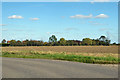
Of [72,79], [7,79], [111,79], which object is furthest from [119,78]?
[7,79]

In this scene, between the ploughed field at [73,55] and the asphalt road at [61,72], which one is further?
the ploughed field at [73,55]

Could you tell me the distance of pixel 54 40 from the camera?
14850 centimetres

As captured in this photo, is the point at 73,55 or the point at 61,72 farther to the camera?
the point at 73,55

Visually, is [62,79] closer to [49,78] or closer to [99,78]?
[49,78]

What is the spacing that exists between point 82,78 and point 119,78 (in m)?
2.01

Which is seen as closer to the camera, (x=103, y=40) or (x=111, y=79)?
(x=111, y=79)

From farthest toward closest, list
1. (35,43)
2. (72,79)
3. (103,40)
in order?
(103,40) < (35,43) < (72,79)

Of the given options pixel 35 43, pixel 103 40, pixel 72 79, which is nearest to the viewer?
pixel 72 79

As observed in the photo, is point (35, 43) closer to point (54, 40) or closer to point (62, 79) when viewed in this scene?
point (54, 40)

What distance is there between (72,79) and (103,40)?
142 m

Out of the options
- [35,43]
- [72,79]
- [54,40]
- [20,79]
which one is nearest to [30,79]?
[20,79]

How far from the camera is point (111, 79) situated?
30.1 ft

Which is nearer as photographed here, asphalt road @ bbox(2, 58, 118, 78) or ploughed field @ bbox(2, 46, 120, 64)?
asphalt road @ bbox(2, 58, 118, 78)

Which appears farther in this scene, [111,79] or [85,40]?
[85,40]
